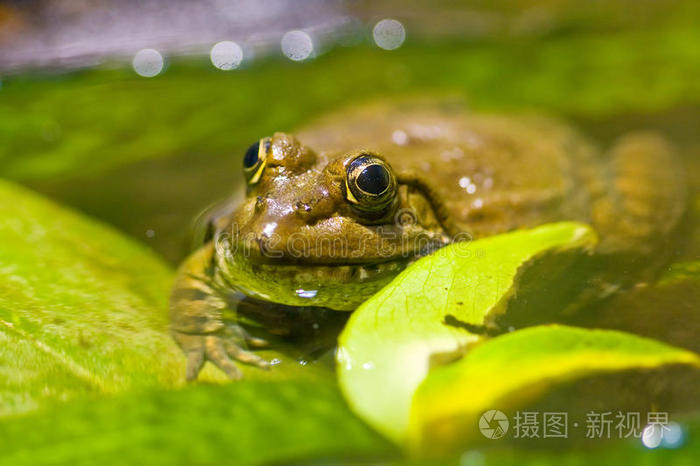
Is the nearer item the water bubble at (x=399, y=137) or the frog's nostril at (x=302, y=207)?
the frog's nostril at (x=302, y=207)

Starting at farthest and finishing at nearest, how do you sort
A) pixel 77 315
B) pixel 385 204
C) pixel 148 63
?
Result: pixel 148 63
pixel 385 204
pixel 77 315

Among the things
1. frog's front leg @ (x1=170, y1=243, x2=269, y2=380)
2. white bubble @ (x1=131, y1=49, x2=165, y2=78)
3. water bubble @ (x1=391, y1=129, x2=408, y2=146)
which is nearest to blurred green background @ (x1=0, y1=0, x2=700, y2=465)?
white bubble @ (x1=131, y1=49, x2=165, y2=78)

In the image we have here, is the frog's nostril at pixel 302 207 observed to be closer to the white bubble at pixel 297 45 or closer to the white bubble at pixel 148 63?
the white bubble at pixel 148 63

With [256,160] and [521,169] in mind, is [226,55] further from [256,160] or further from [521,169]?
[521,169]

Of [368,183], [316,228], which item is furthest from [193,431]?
[368,183]

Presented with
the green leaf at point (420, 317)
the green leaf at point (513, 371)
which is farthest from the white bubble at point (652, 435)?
the green leaf at point (420, 317)

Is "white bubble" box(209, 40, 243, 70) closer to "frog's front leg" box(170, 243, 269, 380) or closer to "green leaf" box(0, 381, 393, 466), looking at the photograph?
"frog's front leg" box(170, 243, 269, 380)
